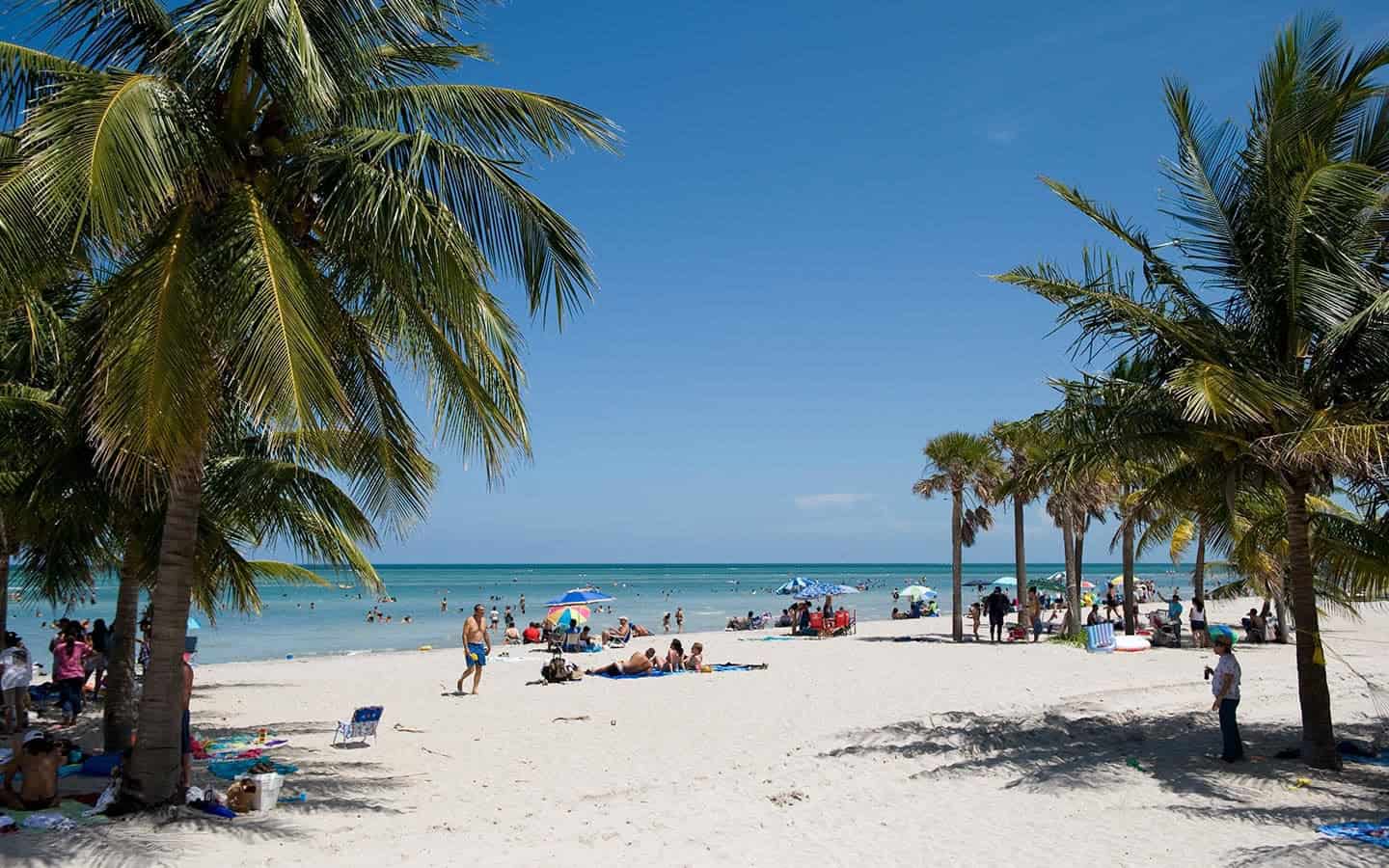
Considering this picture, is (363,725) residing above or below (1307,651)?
below

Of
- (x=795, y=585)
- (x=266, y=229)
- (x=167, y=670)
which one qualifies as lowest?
(x=167, y=670)

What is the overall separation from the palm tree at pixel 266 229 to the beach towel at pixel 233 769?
1.93 meters

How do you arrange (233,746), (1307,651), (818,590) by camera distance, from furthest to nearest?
(818,590), (233,746), (1307,651)

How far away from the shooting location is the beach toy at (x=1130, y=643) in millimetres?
21969

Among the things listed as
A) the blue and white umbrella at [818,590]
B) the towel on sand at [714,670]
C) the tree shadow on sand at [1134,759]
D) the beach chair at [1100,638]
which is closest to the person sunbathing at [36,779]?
the tree shadow on sand at [1134,759]

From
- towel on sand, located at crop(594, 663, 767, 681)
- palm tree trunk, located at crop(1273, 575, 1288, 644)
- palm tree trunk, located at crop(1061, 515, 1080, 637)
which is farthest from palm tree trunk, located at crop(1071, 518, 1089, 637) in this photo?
towel on sand, located at crop(594, 663, 767, 681)

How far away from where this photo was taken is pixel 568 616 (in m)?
28.6

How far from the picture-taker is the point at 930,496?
90.0ft

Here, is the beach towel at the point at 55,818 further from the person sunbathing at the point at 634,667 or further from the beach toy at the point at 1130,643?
the beach toy at the point at 1130,643

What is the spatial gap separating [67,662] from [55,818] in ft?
25.3

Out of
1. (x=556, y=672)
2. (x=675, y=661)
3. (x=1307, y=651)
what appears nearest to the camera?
(x=1307, y=651)

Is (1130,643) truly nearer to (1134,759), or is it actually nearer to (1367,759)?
(1367,759)

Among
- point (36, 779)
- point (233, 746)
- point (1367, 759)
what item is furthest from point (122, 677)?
point (1367, 759)

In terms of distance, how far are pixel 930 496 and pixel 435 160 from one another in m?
22.0
